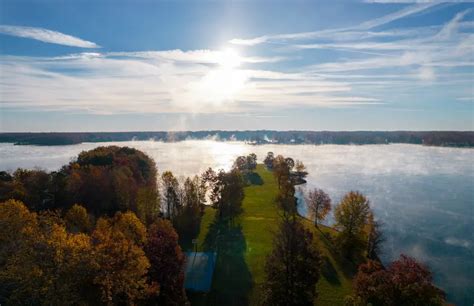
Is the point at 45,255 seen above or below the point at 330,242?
above

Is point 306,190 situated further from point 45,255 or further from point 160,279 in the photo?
point 45,255

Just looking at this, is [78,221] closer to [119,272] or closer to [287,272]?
[119,272]

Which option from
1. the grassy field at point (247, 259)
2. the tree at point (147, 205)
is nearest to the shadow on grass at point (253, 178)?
the grassy field at point (247, 259)

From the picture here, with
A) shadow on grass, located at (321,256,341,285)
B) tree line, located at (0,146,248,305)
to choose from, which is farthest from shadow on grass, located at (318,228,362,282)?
tree line, located at (0,146,248,305)

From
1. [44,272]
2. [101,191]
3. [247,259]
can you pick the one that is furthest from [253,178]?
[44,272]

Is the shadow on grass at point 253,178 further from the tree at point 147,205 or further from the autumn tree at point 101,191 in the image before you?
the tree at point 147,205

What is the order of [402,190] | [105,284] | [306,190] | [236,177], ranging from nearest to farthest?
[105,284] < [236,177] < [402,190] < [306,190]

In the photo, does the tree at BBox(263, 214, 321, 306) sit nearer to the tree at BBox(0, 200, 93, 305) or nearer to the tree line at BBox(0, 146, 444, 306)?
the tree line at BBox(0, 146, 444, 306)

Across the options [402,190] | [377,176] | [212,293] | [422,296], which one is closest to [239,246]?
[212,293]
